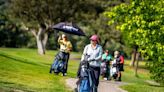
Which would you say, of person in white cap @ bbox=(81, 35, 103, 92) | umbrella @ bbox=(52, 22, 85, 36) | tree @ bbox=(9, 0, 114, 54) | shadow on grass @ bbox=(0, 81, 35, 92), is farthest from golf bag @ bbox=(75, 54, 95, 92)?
tree @ bbox=(9, 0, 114, 54)

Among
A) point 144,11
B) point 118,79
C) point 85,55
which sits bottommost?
point 118,79

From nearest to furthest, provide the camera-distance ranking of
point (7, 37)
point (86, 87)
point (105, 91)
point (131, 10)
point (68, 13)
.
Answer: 1. point (86, 87)
2. point (105, 91)
3. point (131, 10)
4. point (68, 13)
5. point (7, 37)

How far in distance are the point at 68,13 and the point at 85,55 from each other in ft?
134

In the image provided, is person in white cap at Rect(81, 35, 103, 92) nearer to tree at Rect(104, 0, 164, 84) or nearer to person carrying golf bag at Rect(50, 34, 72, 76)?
person carrying golf bag at Rect(50, 34, 72, 76)

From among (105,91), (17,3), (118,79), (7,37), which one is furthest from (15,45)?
(105,91)

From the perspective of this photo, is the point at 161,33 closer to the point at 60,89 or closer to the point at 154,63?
the point at 154,63

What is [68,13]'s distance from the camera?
5566 centimetres

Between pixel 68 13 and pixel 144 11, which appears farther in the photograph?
pixel 68 13

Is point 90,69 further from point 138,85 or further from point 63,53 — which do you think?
point 138,85

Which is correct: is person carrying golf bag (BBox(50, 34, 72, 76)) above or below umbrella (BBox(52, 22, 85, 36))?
below

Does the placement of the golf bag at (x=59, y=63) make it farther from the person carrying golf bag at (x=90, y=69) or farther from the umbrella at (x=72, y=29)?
the person carrying golf bag at (x=90, y=69)

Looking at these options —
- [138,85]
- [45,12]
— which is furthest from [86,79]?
[45,12]

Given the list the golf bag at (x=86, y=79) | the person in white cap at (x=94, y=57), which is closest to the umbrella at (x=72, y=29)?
the person in white cap at (x=94, y=57)

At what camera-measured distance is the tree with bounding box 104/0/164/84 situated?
81.4ft
